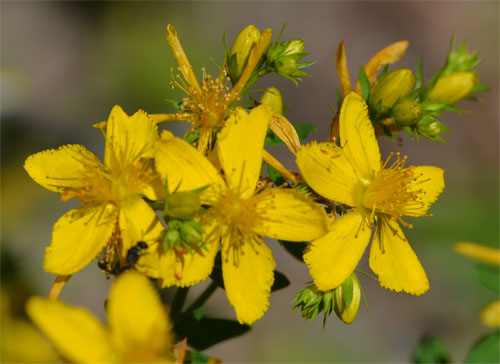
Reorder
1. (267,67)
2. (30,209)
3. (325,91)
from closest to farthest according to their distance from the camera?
(267,67), (30,209), (325,91)

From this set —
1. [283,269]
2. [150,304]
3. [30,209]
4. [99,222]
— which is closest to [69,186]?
[99,222]

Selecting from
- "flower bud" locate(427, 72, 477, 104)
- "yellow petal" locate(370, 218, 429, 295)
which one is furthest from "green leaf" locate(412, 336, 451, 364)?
"flower bud" locate(427, 72, 477, 104)

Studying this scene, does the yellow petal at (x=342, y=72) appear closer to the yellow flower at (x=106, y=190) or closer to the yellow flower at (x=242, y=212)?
the yellow flower at (x=242, y=212)

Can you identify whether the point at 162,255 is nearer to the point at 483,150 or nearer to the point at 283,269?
the point at 283,269

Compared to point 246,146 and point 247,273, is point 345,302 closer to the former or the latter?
point 247,273

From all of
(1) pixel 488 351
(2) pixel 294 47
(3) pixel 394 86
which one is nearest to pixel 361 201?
(3) pixel 394 86

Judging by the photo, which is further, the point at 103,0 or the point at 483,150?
the point at 483,150
